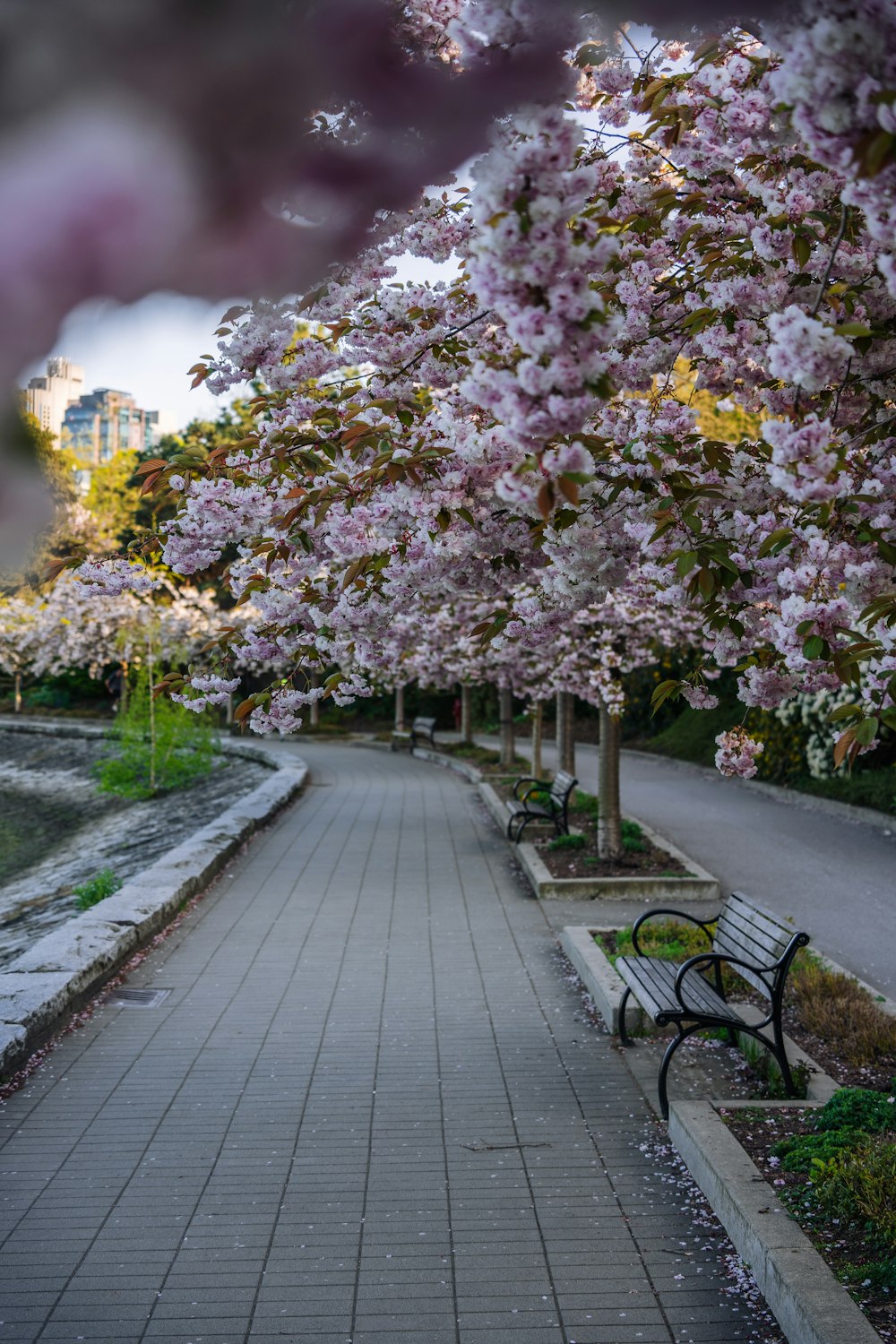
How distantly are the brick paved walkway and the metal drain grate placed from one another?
0.45 feet

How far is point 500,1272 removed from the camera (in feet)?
12.8

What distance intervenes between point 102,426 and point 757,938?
5.27 meters

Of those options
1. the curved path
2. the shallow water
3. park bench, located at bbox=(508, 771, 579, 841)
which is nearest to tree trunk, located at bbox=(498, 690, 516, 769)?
the curved path

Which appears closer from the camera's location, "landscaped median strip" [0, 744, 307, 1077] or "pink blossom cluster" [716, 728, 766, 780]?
"pink blossom cluster" [716, 728, 766, 780]

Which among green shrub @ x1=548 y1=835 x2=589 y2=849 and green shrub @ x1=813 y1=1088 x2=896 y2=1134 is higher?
green shrub @ x1=548 y1=835 x2=589 y2=849

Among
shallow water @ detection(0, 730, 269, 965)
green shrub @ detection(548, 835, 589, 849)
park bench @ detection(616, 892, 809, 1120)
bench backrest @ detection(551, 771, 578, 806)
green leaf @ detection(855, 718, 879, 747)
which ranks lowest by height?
shallow water @ detection(0, 730, 269, 965)

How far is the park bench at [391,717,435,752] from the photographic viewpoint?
2617cm

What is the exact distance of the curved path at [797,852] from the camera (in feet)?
28.7

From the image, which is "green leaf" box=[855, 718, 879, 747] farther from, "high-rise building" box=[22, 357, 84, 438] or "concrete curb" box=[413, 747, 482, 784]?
"concrete curb" box=[413, 747, 482, 784]

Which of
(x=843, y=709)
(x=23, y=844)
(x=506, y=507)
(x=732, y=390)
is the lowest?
(x=23, y=844)

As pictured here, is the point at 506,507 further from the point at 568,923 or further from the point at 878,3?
the point at 568,923

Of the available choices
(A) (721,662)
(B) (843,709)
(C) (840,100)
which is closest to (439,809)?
(A) (721,662)

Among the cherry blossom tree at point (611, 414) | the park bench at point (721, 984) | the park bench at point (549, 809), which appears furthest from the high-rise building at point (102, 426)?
Answer: the park bench at point (549, 809)

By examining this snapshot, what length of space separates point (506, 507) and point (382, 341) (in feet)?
3.06
